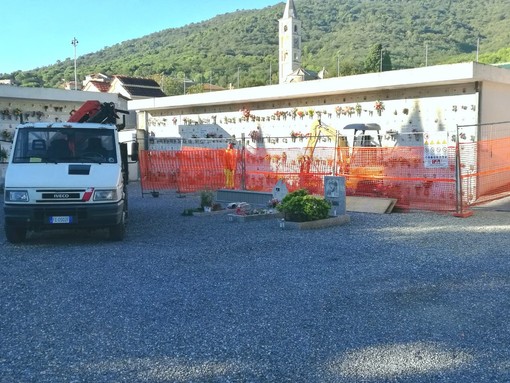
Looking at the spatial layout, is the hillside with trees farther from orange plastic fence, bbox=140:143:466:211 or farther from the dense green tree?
orange plastic fence, bbox=140:143:466:211

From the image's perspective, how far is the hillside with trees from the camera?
320 ft

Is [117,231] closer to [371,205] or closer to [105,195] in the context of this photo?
[105,195]

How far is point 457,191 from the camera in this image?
13789 millimetres

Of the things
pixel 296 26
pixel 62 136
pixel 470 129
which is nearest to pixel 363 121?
pixel 470 129

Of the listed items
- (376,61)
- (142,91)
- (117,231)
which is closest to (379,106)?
(117,231)

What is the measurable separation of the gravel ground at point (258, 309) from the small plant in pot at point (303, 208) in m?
1.34

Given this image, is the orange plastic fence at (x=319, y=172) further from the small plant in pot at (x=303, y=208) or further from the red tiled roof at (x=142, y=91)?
the red tiled roof at (x=142, y=91)

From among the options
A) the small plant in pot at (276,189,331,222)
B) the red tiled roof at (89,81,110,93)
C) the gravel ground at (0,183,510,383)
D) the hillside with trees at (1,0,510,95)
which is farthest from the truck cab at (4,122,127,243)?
the hillside with trees at (1,0,510,95)

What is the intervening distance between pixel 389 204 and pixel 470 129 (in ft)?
16.9

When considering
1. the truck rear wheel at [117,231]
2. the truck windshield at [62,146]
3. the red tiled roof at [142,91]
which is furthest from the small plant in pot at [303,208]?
the red tiled roof at [142,91]

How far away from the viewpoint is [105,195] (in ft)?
32.9

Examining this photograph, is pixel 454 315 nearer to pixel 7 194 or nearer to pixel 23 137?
pixel 7 194

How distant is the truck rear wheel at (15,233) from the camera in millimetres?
10258

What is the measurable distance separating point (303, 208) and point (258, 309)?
621 centimetres
